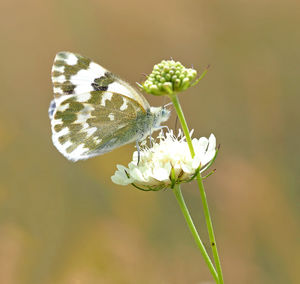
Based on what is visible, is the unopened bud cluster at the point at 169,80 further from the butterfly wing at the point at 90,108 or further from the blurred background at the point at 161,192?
the blurred background at the point at 161,192

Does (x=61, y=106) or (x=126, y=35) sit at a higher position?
(x=61, y=106)

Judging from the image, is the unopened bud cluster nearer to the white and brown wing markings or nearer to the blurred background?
the white and brown wing markings

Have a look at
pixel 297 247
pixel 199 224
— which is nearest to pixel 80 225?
pixel 199 224

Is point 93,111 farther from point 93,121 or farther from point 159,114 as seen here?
point 159,114

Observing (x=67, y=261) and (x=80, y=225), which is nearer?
(x=67, y=261)

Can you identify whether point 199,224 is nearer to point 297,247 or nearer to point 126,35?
point 297,247

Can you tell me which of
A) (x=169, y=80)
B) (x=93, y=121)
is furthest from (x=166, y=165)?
(x=93, y=121)

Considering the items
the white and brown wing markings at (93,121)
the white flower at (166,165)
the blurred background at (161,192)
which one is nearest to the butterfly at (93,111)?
the white and brown wing markings at (93,121)
